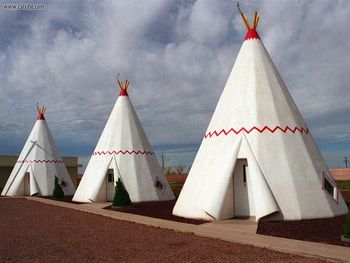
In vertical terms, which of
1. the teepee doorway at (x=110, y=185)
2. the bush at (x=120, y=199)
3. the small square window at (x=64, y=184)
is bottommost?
the bush at (x=120, y=199)

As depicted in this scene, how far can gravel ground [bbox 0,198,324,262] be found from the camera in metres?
5.75

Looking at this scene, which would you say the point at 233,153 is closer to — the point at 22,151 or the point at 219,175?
the point at 219,175

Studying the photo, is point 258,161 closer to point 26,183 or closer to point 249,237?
point 249,237

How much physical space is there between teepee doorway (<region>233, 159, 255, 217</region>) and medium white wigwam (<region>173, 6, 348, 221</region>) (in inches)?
0.4

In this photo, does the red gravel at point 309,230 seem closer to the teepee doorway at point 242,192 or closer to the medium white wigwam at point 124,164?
the teepee doorway at point 242,192

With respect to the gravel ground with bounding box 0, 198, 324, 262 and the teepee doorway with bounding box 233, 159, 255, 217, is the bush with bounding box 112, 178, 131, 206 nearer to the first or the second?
the gravel ground with bounding box 0, 198, 324, 262

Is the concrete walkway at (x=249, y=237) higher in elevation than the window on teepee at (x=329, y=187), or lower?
lower

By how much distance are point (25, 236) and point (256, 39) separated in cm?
821

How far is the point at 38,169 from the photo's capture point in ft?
73.5

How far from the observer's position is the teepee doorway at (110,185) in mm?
16625

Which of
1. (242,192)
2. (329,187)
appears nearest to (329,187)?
(329,187)

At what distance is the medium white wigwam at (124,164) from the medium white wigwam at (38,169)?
6.03m

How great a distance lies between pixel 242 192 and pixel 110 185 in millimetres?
8418

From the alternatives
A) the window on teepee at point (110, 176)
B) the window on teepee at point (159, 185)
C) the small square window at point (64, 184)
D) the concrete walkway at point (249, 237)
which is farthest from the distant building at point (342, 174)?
the concrete walkway at point (249, 237)
